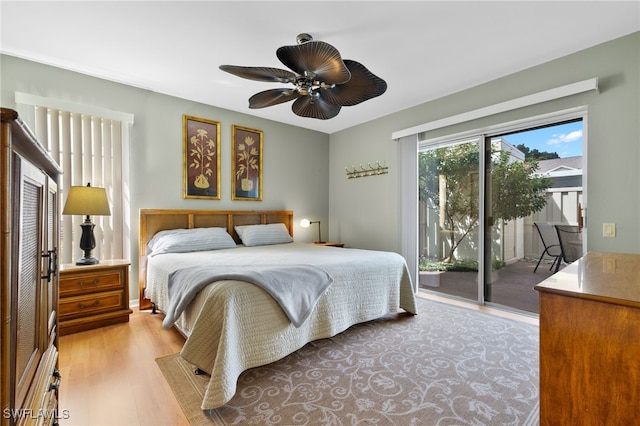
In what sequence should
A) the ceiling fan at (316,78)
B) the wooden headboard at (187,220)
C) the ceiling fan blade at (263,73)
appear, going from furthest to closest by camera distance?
1. the wooden headboard at (187,220)
2. the ceiling fan blade at (263,73)
3. the ceiling fan at (316,78)

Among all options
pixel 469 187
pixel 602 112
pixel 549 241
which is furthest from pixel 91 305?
pixel 602 112

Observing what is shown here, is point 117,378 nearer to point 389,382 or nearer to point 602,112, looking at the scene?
point 389,382

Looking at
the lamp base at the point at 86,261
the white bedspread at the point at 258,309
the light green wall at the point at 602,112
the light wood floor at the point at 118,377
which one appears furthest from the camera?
the lamp base at the point at 86,261

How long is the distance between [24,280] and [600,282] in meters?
1.69

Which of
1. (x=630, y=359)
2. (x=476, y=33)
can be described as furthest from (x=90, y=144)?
(x=630, y=359)

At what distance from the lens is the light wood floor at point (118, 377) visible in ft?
5.08

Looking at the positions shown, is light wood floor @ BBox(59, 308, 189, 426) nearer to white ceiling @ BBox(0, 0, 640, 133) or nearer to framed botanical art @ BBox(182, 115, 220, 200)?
framed botanical art @ BBox(182, 115, 220, 200)

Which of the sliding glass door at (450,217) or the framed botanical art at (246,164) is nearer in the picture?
the sliding glass door at (450,217)

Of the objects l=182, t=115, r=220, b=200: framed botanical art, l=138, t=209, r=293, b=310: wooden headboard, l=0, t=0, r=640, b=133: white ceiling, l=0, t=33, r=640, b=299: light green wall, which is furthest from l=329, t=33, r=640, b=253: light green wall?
l=182, t=115, r=220, b=200: framed botanical art

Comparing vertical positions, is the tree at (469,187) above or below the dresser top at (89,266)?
above

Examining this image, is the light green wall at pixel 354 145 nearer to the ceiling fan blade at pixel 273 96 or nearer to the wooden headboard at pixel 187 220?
the wooden headboard at pixel 187 220

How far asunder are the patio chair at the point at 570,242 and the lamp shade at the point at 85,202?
4292mm

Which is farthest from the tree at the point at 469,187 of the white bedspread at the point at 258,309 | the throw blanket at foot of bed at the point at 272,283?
the throw blanket at foot of bed at the point at 272,283

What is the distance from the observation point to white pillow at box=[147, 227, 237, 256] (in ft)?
10.3
